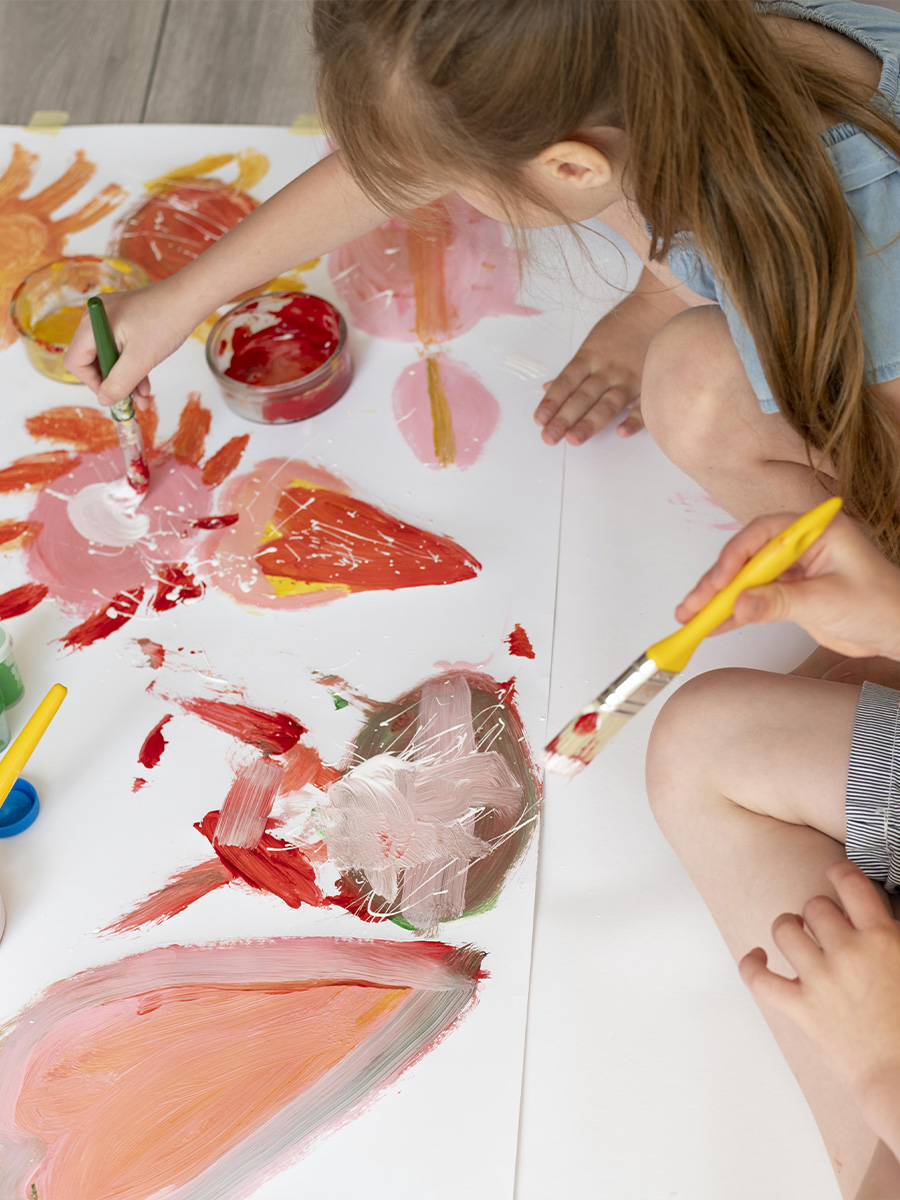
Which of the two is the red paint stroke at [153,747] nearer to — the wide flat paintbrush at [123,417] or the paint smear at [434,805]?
the paint smear at [434,805]

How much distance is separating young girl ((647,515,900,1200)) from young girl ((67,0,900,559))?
7.1 inches

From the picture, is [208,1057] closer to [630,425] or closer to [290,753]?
[290,753]

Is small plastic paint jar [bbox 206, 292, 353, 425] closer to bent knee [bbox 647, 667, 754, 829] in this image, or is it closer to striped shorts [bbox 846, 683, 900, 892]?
bent knee [bbox 647, 667, 754, 829]

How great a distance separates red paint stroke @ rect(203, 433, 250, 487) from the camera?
1.21m

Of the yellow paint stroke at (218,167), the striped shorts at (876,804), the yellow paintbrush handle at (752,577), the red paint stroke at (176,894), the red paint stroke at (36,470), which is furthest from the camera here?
the yellow paint stroke at (218,167)

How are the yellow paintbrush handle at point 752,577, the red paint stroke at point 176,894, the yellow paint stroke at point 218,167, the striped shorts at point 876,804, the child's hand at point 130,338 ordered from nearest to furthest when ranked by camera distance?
1. the yellow paintbrush handle at point 752,577
2. the striped shorts at point 876,804
3. the red paint stroke at point 176,894
4. the child's hand at point 130,338
5. the yellow paint stroke at point 218,167

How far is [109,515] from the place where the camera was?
1.18 metres

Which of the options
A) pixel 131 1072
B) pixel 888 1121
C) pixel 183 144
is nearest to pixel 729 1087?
pixel 888 1121

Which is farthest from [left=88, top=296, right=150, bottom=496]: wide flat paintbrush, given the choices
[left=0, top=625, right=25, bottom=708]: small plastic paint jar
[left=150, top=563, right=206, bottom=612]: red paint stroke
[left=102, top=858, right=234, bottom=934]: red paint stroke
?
[left=102, top=858, right=234, bottom=934]: red paint stroke

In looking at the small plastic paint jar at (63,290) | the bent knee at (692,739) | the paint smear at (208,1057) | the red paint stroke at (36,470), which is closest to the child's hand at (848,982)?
the bent knee at (692,739)

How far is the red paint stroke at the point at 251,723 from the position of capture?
1.04 meters

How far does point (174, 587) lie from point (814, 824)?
2.09 ft

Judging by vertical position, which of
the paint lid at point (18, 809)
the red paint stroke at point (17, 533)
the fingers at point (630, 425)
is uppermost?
the fingers at point (630, 425)

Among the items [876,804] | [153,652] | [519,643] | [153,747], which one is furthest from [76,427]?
[876,804]
